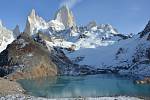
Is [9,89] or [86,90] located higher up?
[86,90]

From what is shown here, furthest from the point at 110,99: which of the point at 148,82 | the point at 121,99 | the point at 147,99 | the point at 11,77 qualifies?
the point at 11,77

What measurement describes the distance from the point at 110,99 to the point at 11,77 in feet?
423

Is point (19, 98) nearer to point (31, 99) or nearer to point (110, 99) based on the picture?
point (31, 99)

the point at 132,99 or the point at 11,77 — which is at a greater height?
the point at 11,77

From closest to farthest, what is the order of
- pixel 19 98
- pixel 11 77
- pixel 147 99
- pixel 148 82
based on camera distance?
pixel 19 98 < pixel 147 99 < pixel 148 82 < pixel 11 77

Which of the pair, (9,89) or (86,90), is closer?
(9,89)

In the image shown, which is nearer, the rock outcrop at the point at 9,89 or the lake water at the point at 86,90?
the rock outcrop at the point at 9,89

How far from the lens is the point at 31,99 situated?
249 ft

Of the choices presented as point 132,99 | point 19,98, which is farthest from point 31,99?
point 132,99

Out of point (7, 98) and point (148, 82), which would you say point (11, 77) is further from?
point (7, 98)

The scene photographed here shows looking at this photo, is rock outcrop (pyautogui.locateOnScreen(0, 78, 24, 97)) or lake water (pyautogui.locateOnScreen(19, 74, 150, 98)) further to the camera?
lake water (pyautogui.locateOnScreen(19, 74, 150, 98))

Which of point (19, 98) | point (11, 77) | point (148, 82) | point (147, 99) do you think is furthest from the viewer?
point (11, 77)

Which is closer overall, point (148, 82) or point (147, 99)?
point (147, 99)

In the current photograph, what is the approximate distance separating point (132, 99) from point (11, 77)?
128m
